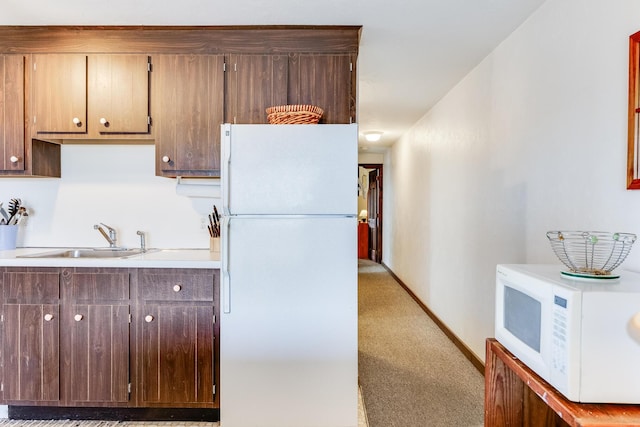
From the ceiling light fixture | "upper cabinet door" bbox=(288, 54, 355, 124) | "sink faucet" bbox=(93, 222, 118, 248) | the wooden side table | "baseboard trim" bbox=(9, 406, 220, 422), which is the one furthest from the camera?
the ceiling light fixture

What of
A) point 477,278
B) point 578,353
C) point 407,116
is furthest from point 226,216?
point 407,116

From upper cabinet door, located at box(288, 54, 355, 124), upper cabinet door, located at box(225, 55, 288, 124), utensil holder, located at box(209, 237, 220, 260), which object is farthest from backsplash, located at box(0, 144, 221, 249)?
upper cabinet door, located at box(288, 54, 355, 124)

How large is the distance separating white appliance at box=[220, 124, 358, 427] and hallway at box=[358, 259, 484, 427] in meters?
0.49

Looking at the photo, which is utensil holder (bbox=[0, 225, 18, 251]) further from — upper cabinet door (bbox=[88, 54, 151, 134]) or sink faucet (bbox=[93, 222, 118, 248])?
upper cabinet door (bbox=[88, 54, 151, 134])

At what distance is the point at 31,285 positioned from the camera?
2.11 meters

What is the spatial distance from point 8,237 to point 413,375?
305 cm

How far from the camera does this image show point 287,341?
197cm

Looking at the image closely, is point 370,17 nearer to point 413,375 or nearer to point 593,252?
point 593,252

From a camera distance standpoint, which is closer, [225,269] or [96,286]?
[225,269]

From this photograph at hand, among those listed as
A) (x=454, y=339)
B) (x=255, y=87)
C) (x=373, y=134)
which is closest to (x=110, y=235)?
(x=255, y=87)

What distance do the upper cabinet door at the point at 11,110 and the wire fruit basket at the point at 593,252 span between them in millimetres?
3005

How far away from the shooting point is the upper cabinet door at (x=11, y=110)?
2346 millimetres

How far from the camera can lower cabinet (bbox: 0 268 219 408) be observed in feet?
6.81

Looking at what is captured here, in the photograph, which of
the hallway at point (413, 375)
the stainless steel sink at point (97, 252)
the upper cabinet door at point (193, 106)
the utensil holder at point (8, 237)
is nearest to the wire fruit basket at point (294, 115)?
the upper cabinet door at point (193, 106)
